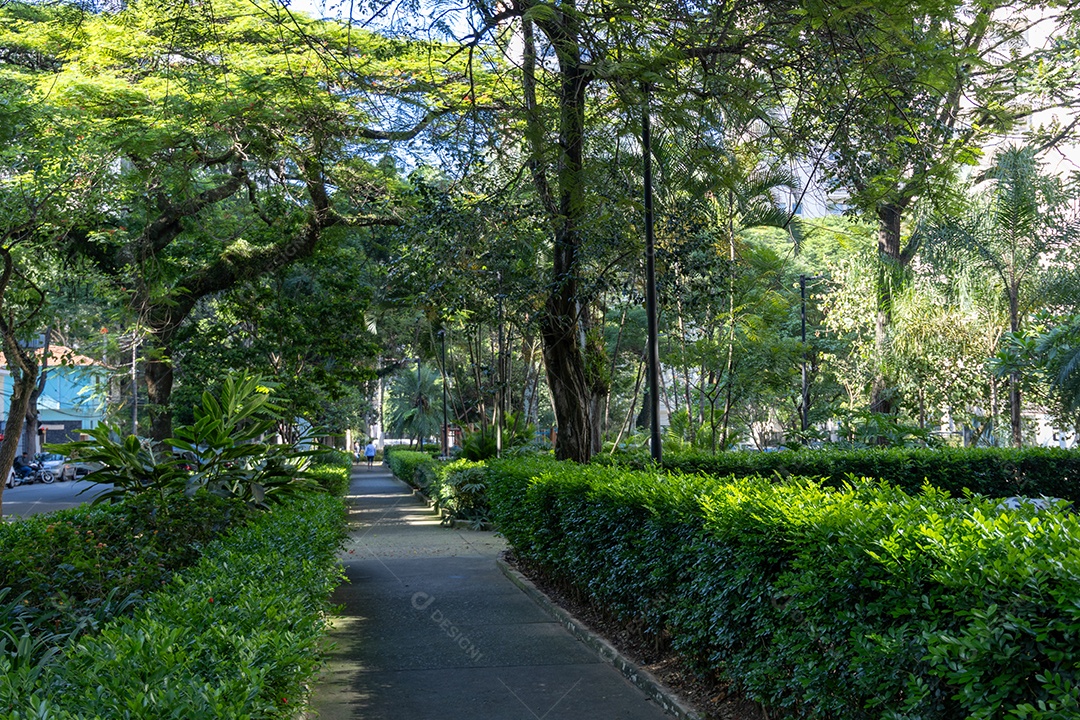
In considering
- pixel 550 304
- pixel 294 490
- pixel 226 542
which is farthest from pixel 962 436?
pixel 226 542

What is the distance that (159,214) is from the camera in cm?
1727

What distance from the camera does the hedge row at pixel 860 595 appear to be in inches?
130

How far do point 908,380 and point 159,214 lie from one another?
23.2 metres

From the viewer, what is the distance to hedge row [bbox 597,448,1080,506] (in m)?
17.4

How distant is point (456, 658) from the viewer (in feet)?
25.8

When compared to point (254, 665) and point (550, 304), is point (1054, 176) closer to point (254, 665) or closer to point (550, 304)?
point (550, 304)

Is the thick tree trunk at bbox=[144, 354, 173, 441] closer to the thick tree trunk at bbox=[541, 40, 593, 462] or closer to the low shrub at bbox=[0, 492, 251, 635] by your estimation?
the thick tree trunk at bbox=[541, 40, 593, 462]

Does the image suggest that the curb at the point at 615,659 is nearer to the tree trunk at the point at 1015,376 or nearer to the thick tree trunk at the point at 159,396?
the thick tree trunk at the point at 159,396

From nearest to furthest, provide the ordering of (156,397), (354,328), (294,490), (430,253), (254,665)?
(254,665) < (294,490) < (430,253) < (156,397) < (354,328)

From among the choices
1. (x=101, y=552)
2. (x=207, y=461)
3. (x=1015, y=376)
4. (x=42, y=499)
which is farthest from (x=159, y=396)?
(x=1015, y=376)

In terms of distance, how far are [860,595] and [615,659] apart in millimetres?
3551

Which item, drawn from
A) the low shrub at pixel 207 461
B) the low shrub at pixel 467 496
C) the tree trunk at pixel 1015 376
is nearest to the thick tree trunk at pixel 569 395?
the low shrub at pixel 467 496

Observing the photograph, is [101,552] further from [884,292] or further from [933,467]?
[884,292]

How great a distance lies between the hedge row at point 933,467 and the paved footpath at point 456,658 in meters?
5.84
